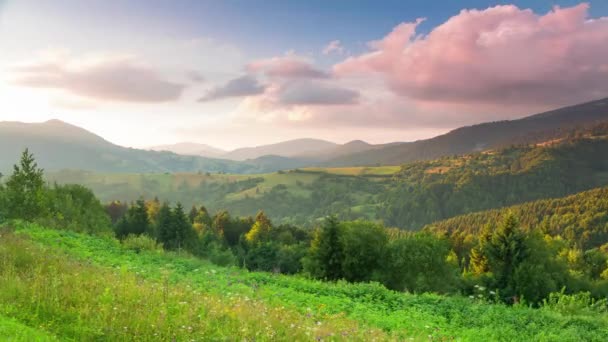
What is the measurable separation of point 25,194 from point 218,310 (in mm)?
37899

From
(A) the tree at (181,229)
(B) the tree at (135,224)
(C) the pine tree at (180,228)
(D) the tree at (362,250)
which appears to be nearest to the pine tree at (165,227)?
(C) the pine tree at (180,228)

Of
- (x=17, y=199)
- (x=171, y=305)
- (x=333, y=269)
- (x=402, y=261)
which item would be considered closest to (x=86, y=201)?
(x=17, y=199)

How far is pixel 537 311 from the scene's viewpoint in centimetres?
1595

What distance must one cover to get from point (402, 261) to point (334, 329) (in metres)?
44.4

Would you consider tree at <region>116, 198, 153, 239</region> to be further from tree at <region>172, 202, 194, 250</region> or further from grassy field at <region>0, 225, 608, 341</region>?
grassy field at <region>0, 225, 608, 341</region>

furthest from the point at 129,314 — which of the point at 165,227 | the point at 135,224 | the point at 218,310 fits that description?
the point at 135,224

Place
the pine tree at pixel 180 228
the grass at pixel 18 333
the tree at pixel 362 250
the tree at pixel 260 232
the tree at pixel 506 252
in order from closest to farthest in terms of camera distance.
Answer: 1. the grass at pixel 18 333
2. the tree at pixel 362 250
3. the tree at pixel 506 252
4. the pine tree at pixel 180 228
5. the tree at pixel 260 232

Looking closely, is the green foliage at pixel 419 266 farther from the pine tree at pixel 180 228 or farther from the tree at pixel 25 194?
the pine tree at pixel 180 228

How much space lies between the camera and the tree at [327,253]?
4591 cm

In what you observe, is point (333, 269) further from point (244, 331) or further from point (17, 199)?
point (244, 331)

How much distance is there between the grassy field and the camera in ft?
28.3

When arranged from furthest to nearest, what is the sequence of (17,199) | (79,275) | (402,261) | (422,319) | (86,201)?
(86,201), (402,261), (17,199), (422,319), (79,275)

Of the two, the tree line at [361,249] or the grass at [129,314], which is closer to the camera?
the grass at [129,314]

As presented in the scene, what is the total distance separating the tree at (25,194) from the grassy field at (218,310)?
1992 cm
